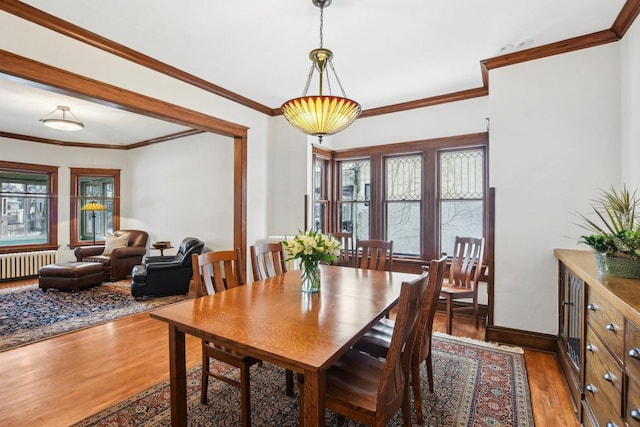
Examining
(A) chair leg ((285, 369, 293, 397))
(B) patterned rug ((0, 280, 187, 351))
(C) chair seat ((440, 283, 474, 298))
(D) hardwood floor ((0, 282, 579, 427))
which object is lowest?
(D) hardwood floor ((0, 282, 579, 427))

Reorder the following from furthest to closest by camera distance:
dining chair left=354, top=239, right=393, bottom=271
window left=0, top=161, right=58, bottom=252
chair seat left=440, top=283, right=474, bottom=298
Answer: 1. window left=0, top=161, right=58, bottom=252
2. chair seat left=440, top=283, right=474, bottom=298
3. dining chair left=354, top=239, right=393, bottom=271

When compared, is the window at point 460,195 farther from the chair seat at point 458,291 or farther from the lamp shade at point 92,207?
the lamp shade at point 92,207

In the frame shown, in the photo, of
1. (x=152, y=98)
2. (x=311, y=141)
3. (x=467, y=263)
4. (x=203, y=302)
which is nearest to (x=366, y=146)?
(x=311, y=141)

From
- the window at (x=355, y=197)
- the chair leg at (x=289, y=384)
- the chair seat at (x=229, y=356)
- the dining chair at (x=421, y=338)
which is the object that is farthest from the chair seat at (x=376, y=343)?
the window at (x=355, y=197)

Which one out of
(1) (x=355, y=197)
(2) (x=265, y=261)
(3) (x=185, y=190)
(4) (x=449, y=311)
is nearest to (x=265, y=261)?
(2) (x=265, y=261)

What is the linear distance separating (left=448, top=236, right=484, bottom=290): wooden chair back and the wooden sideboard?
3.62ft

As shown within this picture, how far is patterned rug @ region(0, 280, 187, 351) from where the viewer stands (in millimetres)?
3409

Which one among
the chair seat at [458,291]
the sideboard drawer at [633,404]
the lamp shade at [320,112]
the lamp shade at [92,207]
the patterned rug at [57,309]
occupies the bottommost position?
the patterned rug at [57,309]

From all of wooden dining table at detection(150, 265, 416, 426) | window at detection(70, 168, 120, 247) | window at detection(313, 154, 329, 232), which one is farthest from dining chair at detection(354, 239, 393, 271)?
window at detection(70, 168, 120, 247)

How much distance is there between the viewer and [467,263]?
3637mm

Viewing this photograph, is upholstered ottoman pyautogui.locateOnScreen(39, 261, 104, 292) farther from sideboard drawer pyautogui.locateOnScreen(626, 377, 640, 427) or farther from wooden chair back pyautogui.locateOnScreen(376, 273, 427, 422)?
sideboard drawer pyautogui.locateOnScreen(626, 377, 640, 427)

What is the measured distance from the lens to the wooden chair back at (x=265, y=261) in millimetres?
2672

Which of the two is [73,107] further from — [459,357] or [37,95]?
[459,357]

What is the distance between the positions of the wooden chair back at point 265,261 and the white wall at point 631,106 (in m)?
2.85
